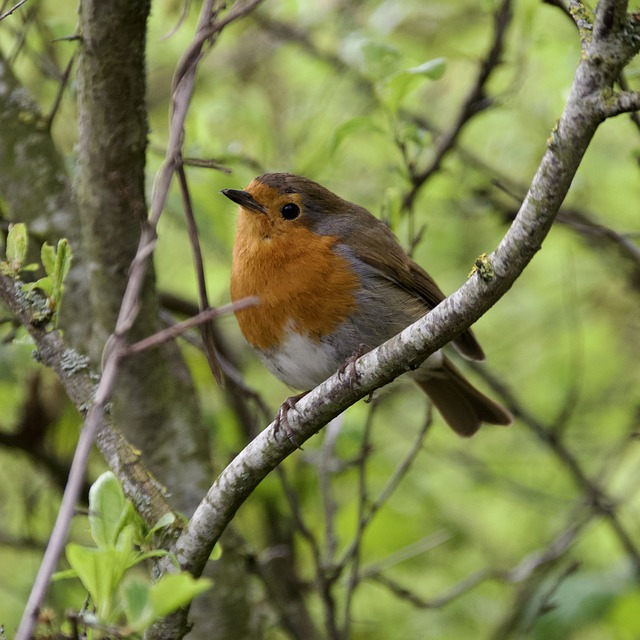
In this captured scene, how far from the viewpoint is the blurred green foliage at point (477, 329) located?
4398 millimetres

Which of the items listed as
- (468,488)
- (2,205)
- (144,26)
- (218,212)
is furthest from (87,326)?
(468,488)

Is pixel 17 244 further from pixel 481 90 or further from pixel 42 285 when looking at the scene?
pixel 481 90

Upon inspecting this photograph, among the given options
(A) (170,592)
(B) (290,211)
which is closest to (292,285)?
(B) (290,211)

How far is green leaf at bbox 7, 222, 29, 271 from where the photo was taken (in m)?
2.26

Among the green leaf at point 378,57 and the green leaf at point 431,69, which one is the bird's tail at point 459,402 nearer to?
the green leaf at point 378,57

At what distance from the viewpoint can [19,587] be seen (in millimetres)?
4965

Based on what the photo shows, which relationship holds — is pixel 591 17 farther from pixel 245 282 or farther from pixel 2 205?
pixel 2 205

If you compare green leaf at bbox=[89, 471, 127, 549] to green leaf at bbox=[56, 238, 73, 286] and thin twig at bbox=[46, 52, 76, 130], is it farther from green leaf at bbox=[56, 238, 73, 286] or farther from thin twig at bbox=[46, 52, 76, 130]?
thin twig at bbox=[46, 52, 76, 130]

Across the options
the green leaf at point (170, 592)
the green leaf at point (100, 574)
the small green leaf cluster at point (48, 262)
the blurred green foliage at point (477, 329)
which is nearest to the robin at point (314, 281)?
the blurred green foliage at point (477, 329)

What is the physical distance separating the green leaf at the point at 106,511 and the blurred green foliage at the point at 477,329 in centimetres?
185

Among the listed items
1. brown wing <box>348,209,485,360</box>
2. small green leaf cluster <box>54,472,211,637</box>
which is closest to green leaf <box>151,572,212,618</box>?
small green leaf cluster <box>54,472,211,637</box>

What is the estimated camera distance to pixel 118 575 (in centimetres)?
180

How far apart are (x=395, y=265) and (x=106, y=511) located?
6.18ft

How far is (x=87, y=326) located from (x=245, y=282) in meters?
0.60
